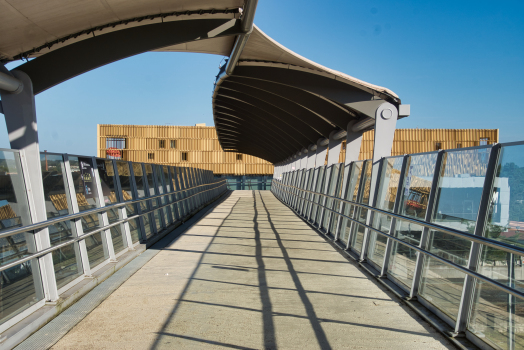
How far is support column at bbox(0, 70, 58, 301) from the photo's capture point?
441 cm

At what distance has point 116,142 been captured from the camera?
51.9 meters

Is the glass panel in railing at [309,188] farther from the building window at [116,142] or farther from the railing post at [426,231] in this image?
the building window at [116,142]

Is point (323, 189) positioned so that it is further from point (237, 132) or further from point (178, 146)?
point (178, 146)

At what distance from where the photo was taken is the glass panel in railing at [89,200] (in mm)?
5645

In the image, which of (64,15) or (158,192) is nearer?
(64,15)

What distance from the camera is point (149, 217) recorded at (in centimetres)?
929

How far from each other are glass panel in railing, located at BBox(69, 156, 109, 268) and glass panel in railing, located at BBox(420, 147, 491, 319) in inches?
162

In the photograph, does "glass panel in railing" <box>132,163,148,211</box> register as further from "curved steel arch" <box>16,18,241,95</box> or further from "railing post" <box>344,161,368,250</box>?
"railing post" <box>344,161,368,250</box>

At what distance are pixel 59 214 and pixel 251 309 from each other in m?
2.48

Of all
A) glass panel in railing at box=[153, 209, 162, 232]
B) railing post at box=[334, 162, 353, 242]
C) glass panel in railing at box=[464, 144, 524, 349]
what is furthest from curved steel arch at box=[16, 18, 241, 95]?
glass panel in railing at box=[464, 144, 524, 349]

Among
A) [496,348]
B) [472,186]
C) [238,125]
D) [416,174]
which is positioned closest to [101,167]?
[416,174]

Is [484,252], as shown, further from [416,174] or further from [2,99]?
[2,99]

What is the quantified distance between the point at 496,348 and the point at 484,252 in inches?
29.0

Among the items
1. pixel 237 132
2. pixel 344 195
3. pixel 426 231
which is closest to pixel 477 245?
pixel 426 231
